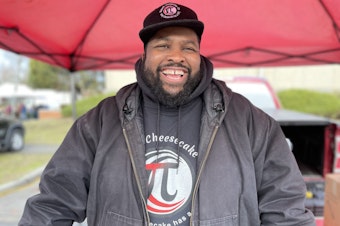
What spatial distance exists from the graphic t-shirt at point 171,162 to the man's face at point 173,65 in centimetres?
11

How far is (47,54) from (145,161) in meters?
2.09

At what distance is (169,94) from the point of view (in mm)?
1949

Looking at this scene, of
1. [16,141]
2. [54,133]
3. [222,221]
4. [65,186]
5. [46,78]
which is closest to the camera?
[222,221]

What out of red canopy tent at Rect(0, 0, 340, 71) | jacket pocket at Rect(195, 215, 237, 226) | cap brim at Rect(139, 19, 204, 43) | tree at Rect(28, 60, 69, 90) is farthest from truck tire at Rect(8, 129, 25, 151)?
tree at Rect(28, 60, 69, 90)

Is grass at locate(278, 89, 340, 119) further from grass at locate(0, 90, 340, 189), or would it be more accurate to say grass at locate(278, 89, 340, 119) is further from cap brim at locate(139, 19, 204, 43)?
cap brim at locate(139, 19, 204, 43)

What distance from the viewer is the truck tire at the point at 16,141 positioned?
36.1 feet

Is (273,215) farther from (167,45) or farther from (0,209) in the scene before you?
(0,209)

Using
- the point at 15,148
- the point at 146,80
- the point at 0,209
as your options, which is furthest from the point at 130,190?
the point at 15,148

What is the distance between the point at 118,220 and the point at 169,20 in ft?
3.44

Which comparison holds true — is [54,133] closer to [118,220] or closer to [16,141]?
[16,141]

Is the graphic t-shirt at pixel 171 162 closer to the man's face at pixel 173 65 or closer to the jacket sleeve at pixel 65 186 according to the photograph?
the man's face at pixel 173 65

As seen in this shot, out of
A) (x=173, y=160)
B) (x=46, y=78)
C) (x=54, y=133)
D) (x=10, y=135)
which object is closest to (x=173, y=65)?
(x=173, y=160)

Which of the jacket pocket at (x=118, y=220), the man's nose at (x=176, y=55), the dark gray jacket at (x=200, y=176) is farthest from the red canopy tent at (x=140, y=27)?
the jacket pocket at (x=118, y=220)

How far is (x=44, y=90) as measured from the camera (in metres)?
33.7
